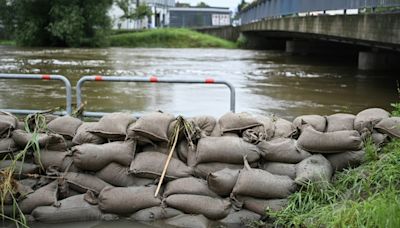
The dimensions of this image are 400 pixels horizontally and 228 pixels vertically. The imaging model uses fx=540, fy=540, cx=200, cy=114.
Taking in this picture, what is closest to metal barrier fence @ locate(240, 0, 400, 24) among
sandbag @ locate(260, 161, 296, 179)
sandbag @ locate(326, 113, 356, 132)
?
sandbag @ locate(326, 113, 356, 132)

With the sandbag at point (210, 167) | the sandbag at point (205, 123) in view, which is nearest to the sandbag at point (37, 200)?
the sandbag at point (210, 167)

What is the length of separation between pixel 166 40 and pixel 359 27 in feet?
120

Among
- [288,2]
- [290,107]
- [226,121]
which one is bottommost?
[290,107]

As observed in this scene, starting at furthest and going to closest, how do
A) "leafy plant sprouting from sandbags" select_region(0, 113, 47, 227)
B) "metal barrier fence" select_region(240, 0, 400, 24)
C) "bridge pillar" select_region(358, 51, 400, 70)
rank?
"bridge pillar" select_region(358, 51, 400, 70) → "metal barrier fence" select_region(240, 0, 400, 24) → "leafy plant sprouting from sandbags" select_region(0, 113, 47, 227)

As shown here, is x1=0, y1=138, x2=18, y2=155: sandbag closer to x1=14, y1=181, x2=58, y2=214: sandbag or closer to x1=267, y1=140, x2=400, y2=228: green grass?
x1=14, y1=181, x2=58, y2=214: sandbag

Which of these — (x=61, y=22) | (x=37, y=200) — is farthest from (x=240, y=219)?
(x=61, y=22)

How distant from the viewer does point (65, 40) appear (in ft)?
138

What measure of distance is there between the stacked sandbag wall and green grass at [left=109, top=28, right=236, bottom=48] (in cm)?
4213

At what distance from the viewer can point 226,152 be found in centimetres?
450

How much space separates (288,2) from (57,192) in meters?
17.9

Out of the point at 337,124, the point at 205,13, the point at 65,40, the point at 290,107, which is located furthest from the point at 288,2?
the point at 205,13

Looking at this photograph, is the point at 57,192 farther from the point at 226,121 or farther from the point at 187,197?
the point at 226,121

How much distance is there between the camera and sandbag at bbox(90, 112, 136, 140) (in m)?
4.71

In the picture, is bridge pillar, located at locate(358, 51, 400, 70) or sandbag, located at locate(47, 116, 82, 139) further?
bridge pillar, located at locate(358, 51, 400, 70)
